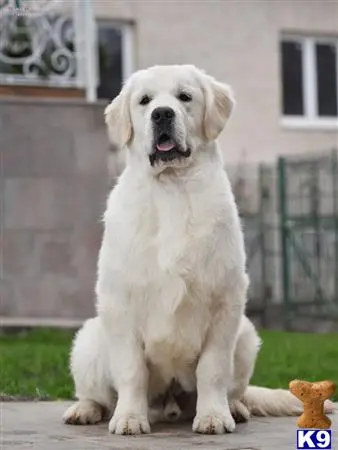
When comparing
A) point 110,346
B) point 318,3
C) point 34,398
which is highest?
point 318,3

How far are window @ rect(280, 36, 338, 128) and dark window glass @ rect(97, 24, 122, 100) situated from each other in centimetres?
303

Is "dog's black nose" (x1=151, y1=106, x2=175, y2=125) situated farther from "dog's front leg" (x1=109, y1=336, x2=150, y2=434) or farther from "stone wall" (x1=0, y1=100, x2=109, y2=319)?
"stone wall" (x1=0, y1=100, x2=109, y2=319)

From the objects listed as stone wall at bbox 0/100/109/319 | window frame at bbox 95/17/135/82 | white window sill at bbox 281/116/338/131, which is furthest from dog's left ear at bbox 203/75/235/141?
white window sill at bbox 281/116/338/131

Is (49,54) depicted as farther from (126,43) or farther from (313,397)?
(313,397)

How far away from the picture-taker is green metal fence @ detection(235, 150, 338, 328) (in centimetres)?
1474

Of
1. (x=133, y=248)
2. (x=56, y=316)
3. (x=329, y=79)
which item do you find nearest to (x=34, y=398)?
(x=133, y=248)

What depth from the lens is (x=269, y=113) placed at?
18.1 meters

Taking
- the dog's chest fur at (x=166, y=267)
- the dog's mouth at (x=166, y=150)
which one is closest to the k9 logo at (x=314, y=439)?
the dog's chest fur at (x=166, y=267)

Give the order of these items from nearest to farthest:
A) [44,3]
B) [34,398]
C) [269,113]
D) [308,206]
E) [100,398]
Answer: [100,398] → [34,398] → [44,3] → [308,206] → [269,113]

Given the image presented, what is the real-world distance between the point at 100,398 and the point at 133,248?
0.89 m

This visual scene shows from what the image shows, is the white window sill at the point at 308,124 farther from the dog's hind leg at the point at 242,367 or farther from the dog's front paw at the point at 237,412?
the dog's front paw at the point at 237,412

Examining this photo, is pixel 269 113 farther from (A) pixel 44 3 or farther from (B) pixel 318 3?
(A) pixel 44 3

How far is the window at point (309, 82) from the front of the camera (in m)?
18.7

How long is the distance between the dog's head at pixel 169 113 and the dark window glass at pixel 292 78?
1365 cm
